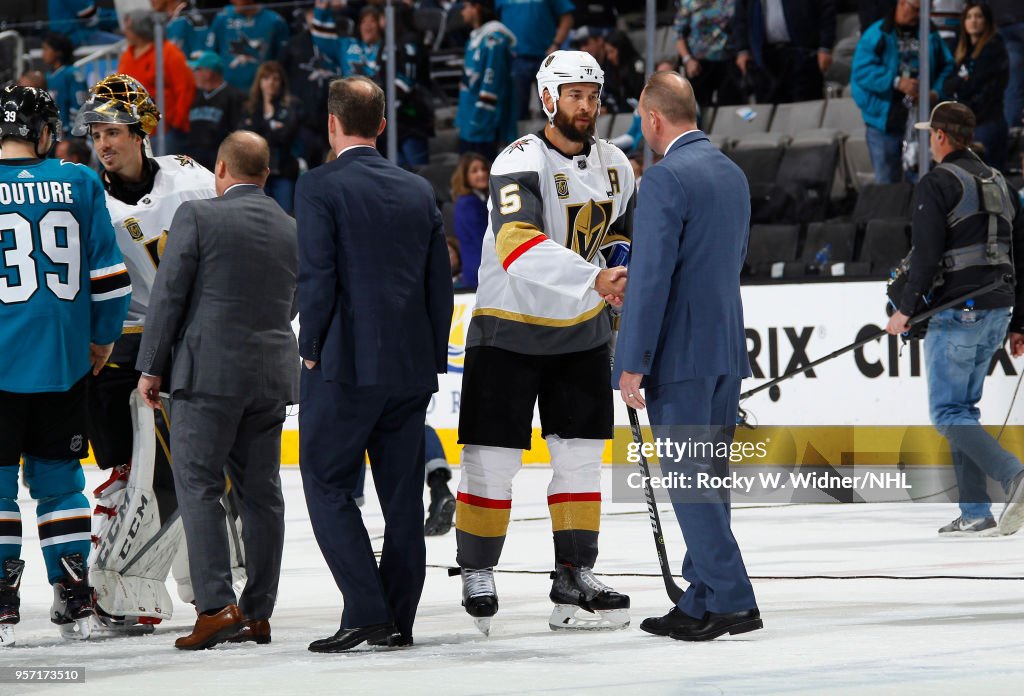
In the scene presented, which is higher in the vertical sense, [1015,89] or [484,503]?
[1015,89]

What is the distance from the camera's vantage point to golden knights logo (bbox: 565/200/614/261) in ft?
17.1

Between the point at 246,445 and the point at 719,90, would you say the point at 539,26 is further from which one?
the point at 246,445

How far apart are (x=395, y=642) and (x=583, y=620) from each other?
0.67 metres

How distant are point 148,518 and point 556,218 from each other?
1630 millimetres

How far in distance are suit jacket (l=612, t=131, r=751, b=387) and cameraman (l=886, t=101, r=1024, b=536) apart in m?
2.58

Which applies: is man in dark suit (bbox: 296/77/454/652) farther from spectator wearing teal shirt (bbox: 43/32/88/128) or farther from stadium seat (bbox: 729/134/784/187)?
spectator wearing teal shirt (bbox: 43/32/88/128)

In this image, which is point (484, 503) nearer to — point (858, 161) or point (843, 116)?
point (858, 161)

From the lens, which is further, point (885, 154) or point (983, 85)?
point (885, 154)

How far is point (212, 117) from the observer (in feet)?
37.6

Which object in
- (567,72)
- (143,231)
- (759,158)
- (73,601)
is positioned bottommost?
(73,601)

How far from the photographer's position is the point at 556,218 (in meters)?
5.17

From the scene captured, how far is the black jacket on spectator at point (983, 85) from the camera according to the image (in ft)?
31.2

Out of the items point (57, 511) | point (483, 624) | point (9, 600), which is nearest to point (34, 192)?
point (57, 511)

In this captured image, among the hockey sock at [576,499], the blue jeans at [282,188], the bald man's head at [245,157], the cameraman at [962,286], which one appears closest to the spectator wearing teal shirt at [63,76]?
the blue jeans at [282,188]
